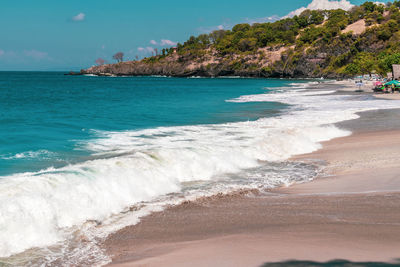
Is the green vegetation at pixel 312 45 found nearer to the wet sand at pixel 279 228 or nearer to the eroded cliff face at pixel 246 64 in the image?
the eroded cliff face at pixel 246 64

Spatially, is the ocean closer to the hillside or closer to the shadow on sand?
the shadow on sand

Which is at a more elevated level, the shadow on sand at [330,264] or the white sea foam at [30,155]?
the shadow on sand at [330,264]

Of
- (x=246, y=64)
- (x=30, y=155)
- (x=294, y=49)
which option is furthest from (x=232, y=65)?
(x=30, y=155)

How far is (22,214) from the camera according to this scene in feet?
23.4

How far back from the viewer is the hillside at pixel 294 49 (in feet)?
401

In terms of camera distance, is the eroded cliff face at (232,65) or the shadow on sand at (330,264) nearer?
the shadow on sand at (330,264)

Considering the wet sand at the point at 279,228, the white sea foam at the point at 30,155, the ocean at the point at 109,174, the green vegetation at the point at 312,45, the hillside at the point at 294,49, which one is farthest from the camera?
the hillside at the point at 294,49

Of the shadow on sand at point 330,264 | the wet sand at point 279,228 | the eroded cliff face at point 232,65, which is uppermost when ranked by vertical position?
the eroded cliff face at point 232,65

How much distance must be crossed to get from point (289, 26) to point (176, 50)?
57387 millimetres

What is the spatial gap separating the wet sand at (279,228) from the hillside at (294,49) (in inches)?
3146

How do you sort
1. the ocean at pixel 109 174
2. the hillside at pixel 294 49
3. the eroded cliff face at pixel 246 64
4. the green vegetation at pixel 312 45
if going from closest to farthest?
1. the ocean at pixel 109 174
2. the green vegetation at pixel 312 45
3. the hillside at pixel 294 49
4. the eroded cliff face at pixel 246 64

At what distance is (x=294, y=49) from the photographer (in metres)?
142

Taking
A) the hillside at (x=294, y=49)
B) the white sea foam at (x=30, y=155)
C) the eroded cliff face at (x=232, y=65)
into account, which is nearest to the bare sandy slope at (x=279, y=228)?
the white sea foam at (x=30, y=155)

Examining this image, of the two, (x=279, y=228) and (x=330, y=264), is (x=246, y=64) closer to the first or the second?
(x=279, y=228)
